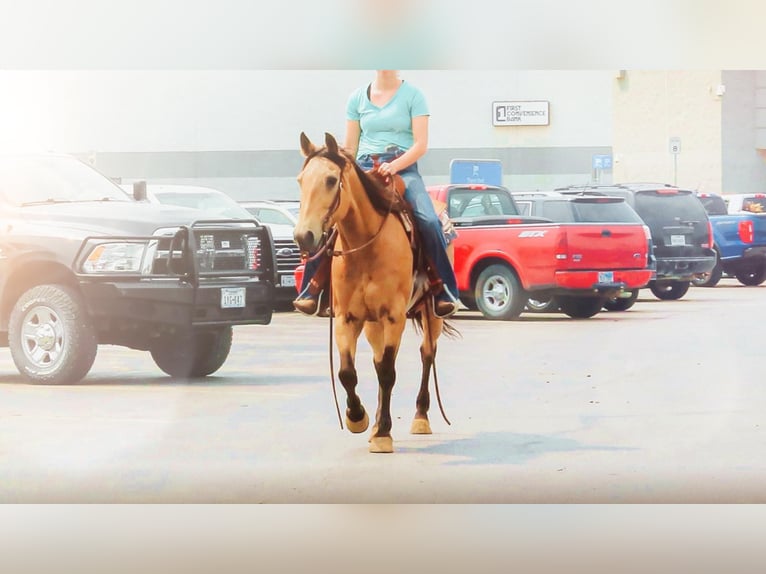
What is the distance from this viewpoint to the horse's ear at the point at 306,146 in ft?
29.2

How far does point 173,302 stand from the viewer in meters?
10.6

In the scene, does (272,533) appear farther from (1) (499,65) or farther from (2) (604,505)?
(1) (499,65)

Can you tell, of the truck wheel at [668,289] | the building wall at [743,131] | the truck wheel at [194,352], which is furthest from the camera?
the truck wheel at [668,289]

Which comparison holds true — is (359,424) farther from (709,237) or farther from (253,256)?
(709,237)

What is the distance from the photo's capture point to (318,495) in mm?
9656

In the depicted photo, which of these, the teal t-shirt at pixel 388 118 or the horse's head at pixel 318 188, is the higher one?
the teal t-shirt at pixel 388 118

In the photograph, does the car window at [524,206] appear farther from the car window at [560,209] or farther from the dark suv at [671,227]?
the dark suv at [671,227]

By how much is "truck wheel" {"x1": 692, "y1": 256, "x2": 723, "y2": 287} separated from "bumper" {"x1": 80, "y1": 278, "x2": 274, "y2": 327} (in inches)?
131

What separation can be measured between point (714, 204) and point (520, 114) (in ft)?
7.34

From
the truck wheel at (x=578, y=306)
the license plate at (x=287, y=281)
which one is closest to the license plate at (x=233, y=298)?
the license plate at (x=287, y=281)

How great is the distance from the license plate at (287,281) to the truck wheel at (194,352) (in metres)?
0.48

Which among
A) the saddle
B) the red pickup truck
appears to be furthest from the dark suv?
the saddle

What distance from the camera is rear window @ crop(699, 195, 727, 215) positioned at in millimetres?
11695

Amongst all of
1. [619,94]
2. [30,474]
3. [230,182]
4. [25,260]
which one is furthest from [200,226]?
[619,94]
